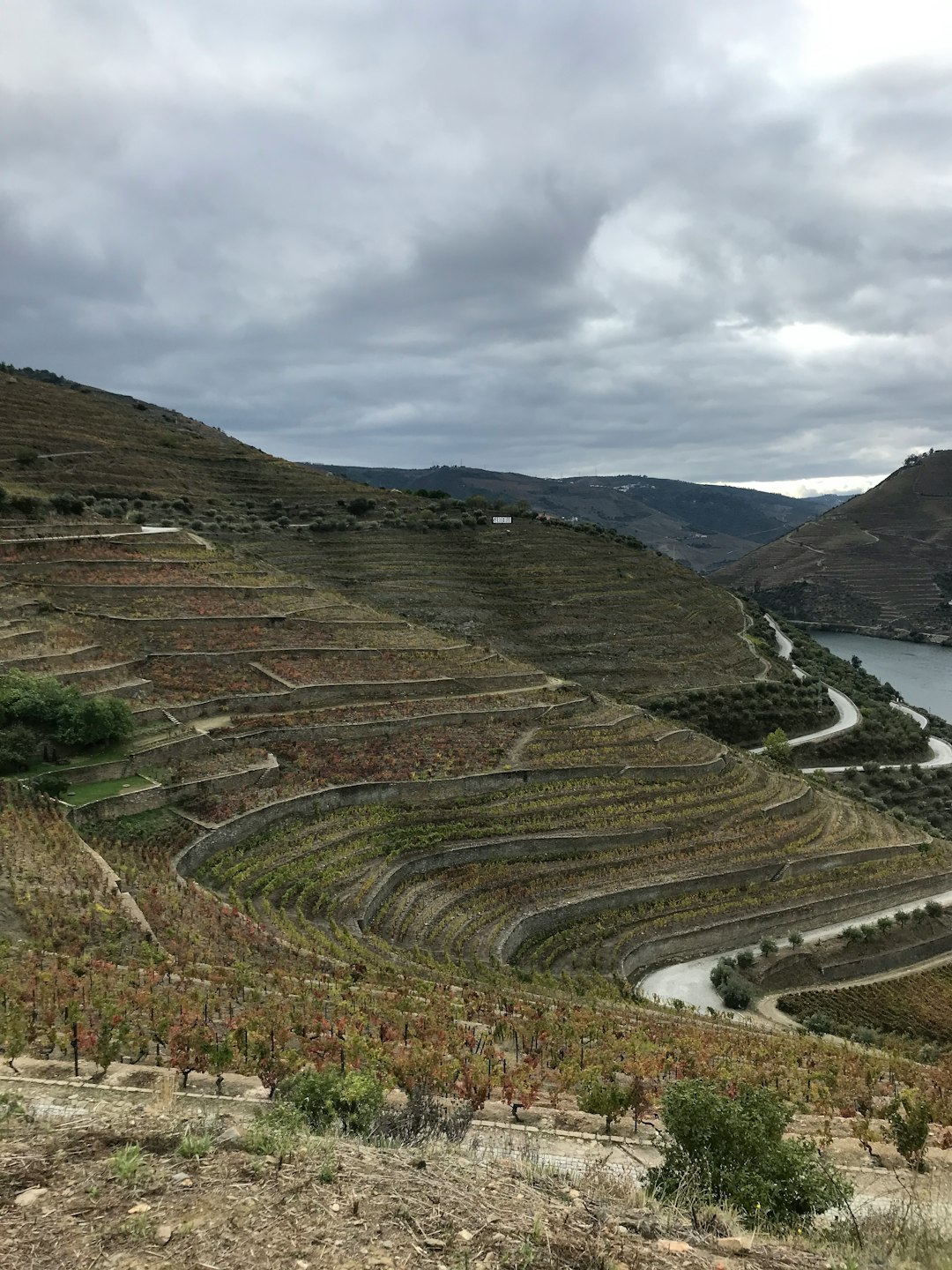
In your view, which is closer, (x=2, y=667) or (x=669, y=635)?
(x=2, y=667)

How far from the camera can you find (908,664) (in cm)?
9588

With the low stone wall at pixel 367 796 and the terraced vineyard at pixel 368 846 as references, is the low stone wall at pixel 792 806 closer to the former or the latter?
the terraced vineyard at pixel 368 846

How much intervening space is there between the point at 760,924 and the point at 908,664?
3434 inches

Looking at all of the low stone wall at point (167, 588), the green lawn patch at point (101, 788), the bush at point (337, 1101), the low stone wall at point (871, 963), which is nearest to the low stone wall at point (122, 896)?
the green lawn patch at point (101, 788)

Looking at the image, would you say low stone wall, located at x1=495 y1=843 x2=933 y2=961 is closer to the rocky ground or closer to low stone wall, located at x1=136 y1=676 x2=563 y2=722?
low stone wall, located at x1=136 y1=676 x2=563 y2=722

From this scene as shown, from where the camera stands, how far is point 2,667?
2378 centimetres

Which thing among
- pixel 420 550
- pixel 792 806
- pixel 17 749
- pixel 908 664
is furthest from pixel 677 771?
pixel 908 664

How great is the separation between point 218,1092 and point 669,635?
149ft

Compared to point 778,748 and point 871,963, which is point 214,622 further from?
point 778,748

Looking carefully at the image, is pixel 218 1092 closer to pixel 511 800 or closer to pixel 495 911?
pixel 495 911

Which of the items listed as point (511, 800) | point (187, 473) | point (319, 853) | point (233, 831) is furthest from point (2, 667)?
point (187, 473)

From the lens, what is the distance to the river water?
7775cm

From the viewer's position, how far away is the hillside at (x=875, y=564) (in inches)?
4680

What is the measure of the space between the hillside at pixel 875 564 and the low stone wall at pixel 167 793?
116 m
